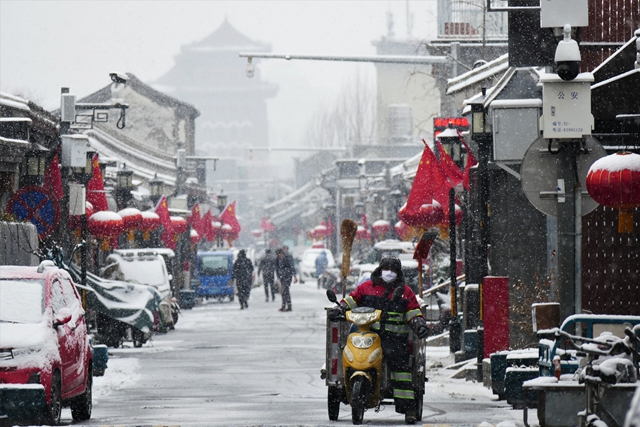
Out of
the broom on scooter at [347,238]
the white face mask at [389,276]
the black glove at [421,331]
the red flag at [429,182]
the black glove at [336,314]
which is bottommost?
the black glove at [421,331]

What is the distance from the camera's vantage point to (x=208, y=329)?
35344 millimetres

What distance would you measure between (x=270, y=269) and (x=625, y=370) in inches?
1659

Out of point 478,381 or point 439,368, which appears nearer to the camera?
point 478,381

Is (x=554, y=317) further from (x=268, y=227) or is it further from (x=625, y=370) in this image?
(x=268, y=227)

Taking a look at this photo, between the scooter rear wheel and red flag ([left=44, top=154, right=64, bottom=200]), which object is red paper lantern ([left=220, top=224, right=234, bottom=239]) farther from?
the scooter rear wheel

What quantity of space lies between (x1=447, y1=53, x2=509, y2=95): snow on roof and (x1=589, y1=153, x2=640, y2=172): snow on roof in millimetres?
11379

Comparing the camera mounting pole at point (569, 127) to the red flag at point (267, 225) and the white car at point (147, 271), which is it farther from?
the red flag at point (267, 225)

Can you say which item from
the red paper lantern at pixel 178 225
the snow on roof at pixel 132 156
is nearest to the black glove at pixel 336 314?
the red paper lantern at pixel 178 225

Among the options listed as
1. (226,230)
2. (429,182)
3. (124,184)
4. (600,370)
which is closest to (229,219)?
(226,230)

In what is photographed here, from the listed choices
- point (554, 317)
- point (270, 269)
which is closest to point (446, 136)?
point (554, 317)

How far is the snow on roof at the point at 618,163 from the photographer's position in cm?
1349

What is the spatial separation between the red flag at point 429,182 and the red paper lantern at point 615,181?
37.3 feet

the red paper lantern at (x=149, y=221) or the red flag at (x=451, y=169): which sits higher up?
the red flag at (x=451, y=169)

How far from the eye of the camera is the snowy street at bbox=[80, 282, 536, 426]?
1477cm
